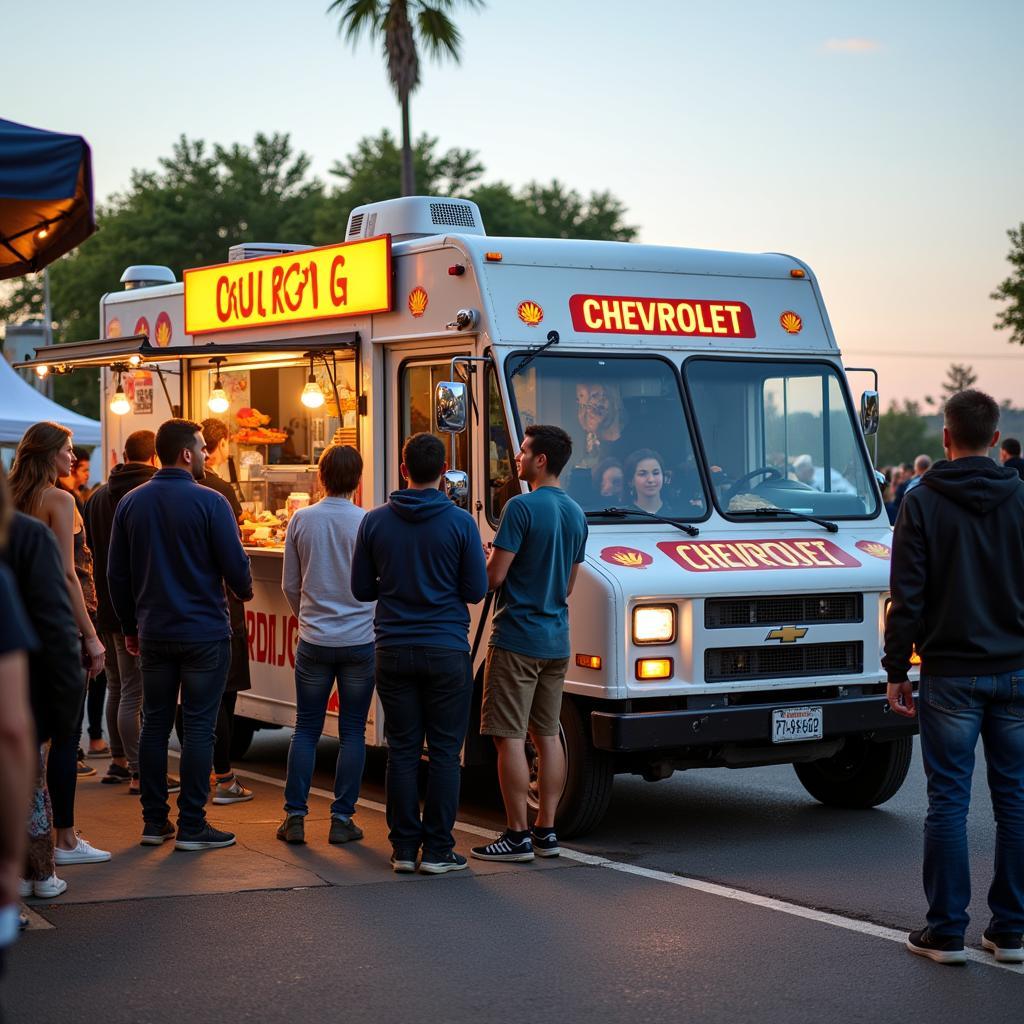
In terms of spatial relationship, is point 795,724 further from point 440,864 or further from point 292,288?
point 292,288

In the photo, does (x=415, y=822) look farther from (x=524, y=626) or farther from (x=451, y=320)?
(x=451, y=320)

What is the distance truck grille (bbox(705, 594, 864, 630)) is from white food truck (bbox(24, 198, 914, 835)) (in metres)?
0.01

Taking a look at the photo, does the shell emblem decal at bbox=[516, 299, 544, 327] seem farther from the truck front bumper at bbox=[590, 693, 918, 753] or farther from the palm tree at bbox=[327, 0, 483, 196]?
the palm tree at bbox=[327, 0, 483, 196]

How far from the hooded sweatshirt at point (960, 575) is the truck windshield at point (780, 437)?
2602 millimetres

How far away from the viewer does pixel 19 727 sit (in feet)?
9.08

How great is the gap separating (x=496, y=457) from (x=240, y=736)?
3.59m

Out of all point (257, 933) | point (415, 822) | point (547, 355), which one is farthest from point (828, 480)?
point (257, 933)

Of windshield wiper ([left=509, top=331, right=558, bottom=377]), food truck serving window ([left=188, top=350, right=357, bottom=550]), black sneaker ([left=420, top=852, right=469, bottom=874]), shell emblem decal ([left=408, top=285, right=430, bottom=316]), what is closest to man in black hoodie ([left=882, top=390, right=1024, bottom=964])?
black sneaker ([left=420, top=852, right=469, bottom=874])

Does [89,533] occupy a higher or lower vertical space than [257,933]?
higher

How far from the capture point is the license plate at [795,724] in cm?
787

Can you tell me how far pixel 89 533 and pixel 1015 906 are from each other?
5.79 metres

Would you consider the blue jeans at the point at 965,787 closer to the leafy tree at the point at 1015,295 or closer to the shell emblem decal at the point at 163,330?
the shell emblem decal at the point at 163,330

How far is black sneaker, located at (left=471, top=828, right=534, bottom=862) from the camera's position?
7438 mm

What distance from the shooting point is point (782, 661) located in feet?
26.3
